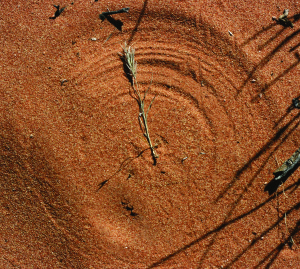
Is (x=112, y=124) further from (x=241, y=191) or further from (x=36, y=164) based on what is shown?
(x=241, y=191)

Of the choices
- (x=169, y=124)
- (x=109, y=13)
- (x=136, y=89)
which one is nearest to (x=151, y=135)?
(x=169, y=124)

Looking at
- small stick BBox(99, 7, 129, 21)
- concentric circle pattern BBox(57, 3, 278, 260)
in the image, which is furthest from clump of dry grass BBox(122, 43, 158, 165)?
small stick BBox(99, 7, 129, 21)

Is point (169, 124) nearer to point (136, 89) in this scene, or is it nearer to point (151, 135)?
point (151, 135)

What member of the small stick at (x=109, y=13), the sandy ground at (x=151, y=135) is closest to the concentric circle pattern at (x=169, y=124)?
the sandy ground at (x=151, y=135)

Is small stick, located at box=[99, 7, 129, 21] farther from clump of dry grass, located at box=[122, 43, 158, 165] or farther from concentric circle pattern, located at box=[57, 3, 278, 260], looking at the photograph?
clump of dry grass, located at box=[122, 43, 158, 165]

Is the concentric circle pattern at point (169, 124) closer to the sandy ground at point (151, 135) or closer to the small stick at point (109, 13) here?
the sandy ground at point (151, 135)

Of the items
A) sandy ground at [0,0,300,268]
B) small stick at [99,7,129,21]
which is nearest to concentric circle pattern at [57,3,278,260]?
sandy ground at [0,0,300,268]

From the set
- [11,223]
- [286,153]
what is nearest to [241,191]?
[286,153]

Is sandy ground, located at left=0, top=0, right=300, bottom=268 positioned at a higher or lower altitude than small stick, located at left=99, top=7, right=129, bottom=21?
lower
